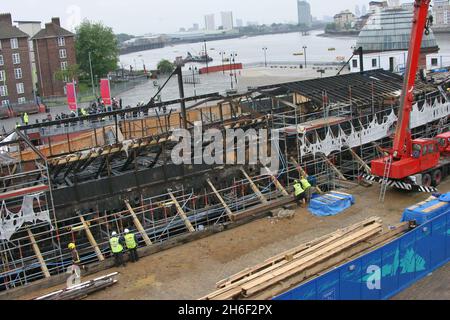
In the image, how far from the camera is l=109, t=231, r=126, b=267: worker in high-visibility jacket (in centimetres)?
1661

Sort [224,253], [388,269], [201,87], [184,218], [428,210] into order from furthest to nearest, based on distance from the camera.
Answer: [201,87]
[184,218]
[224,253]
[428,210]
[388,269]

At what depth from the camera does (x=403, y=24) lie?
254ft

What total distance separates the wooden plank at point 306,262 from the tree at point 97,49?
262 feet

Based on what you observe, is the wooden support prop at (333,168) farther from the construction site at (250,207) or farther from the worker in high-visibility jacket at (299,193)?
the worker in high-visibility jacket at (299,193)

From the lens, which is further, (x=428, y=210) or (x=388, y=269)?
(x=428, y=210)

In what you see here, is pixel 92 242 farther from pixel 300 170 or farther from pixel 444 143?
pixel 444 143

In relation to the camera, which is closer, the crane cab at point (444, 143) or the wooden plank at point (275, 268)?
the wooden plank at point (275, 268)

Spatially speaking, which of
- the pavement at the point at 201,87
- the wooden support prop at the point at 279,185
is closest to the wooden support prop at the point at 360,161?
the wooden support prop at the point at 279,185

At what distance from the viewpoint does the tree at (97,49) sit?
297 feet

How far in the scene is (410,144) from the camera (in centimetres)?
2220

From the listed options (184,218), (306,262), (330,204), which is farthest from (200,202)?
(306,262)

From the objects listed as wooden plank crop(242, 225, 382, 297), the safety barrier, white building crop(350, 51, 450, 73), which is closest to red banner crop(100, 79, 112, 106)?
wooden plank crop(242, 225, 382, 297)

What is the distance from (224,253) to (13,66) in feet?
193

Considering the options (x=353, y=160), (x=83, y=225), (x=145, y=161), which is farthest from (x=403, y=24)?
(x=83, y=225)
